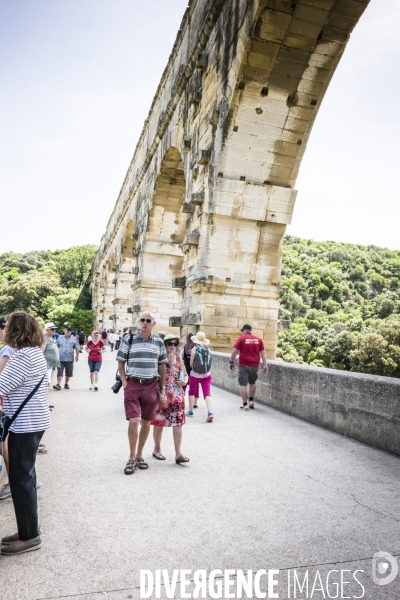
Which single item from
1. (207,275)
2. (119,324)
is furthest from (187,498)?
(119,324)

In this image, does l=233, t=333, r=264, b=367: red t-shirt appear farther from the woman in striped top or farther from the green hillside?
the green hillside

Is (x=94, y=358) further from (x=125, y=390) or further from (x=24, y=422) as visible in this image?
(x=24, y=422)

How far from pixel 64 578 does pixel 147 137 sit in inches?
732

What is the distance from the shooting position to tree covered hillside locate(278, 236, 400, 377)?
121 feet

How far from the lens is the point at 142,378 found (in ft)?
12.9

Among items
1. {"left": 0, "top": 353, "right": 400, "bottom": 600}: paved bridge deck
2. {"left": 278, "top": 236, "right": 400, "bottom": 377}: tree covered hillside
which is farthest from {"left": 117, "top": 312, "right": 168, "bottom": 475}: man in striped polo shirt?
{"left": 278, "top": 236, "right": 400, "bottom": 377}: tree covered hillside

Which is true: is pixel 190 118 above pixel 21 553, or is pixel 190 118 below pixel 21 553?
above

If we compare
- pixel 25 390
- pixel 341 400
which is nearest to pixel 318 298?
pixel 341 400

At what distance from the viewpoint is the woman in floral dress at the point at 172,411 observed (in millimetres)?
4043

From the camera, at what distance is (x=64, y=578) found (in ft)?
6.93

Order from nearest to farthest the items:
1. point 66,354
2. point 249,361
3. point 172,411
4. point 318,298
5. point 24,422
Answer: point 24,422
point 172,411
point 249,361
point 66,354
point 318,298

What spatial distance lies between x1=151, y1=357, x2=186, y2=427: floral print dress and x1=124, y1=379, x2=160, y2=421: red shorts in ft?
0.40

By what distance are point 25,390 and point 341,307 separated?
7269cm

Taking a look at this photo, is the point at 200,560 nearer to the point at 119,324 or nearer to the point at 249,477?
the point at 249,477
